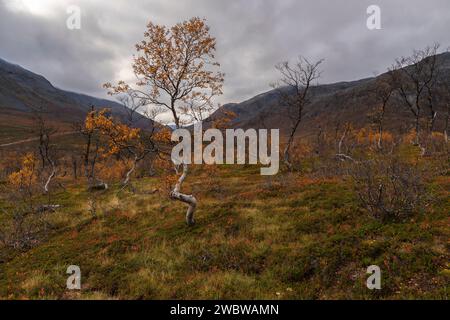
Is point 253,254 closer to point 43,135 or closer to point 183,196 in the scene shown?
point 183,196

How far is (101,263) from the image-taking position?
12695mm

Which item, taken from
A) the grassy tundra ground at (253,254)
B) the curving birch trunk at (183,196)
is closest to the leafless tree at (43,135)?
the grassy tundra ground at (253,254)

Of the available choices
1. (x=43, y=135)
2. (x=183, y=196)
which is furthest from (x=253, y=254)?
(x=43, y=135)

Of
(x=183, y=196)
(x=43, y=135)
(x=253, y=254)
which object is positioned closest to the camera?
(x=253, y=254)

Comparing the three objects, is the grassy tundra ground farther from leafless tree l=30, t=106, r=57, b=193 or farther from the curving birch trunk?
leafless tree l=30, t=106, r=57, b=193

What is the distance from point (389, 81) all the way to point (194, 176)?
36037 millimetres

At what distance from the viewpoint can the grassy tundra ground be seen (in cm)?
897

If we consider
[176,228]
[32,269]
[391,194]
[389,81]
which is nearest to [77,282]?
[32,269]

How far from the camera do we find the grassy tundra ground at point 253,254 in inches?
353

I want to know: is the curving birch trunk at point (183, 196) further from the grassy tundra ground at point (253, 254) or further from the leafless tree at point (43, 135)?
the leafless tree at point (43, 135)

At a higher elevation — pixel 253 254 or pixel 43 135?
pixel 43 135

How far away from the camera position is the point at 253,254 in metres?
11.8
